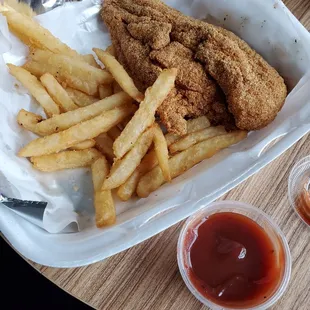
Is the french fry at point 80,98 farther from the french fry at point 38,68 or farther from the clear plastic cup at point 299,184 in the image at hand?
the clear plastic cup at point 299,184

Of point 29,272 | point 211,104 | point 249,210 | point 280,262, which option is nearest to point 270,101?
point 211,104

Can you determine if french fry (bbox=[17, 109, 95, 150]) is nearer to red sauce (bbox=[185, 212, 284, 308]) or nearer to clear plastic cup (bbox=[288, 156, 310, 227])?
red sauce (bbox=[185, 212, 284, 308])

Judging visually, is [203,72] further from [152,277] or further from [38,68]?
[152,277]

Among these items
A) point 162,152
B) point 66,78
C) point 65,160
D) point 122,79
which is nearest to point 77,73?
point 66,78

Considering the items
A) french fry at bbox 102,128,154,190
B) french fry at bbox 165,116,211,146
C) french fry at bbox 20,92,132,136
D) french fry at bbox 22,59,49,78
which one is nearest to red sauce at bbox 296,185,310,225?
french fry at bbox 165,116,211,146

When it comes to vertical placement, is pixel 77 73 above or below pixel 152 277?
above
